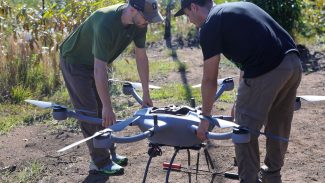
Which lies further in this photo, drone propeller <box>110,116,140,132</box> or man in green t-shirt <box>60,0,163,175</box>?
man in green t-shirt <box>60,0,163,175</box>

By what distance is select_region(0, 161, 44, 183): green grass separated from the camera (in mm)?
5391

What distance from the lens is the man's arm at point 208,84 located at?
397cm

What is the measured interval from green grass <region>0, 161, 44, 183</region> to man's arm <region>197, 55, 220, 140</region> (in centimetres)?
205

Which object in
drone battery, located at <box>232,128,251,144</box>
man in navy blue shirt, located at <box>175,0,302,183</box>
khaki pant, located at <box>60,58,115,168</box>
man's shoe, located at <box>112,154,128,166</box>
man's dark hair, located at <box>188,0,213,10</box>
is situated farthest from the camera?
man's shoe, located at <box>112,154,128,166</box>

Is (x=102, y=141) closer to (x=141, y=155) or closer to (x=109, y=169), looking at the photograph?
(x=109, y=169)

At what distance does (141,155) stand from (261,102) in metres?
2.11

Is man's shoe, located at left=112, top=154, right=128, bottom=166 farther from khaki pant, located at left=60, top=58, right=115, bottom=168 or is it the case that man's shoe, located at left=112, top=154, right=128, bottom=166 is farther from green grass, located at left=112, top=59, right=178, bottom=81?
green grass, located at left=112, top=59, right=178, bottom=81

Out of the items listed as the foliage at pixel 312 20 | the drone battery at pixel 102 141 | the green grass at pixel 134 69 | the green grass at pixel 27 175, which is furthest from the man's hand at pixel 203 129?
the foliage at pixel 312 20

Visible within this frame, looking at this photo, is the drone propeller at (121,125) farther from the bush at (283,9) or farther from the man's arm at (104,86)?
the bush at (283,9)

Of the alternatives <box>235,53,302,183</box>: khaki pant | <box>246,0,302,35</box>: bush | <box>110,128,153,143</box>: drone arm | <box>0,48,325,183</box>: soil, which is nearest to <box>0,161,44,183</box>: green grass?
<box>0,48,325,183</box>: soil

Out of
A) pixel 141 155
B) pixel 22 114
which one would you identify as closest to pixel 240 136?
pixel 141 155

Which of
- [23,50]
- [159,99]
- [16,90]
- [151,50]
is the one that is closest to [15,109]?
[16,90]

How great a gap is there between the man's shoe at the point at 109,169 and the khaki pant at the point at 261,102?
151 centimetres


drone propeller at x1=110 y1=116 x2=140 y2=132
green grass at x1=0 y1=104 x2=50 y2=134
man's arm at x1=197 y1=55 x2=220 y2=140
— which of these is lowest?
green grass at x1=0 y1=104 x2=50 y2=134
